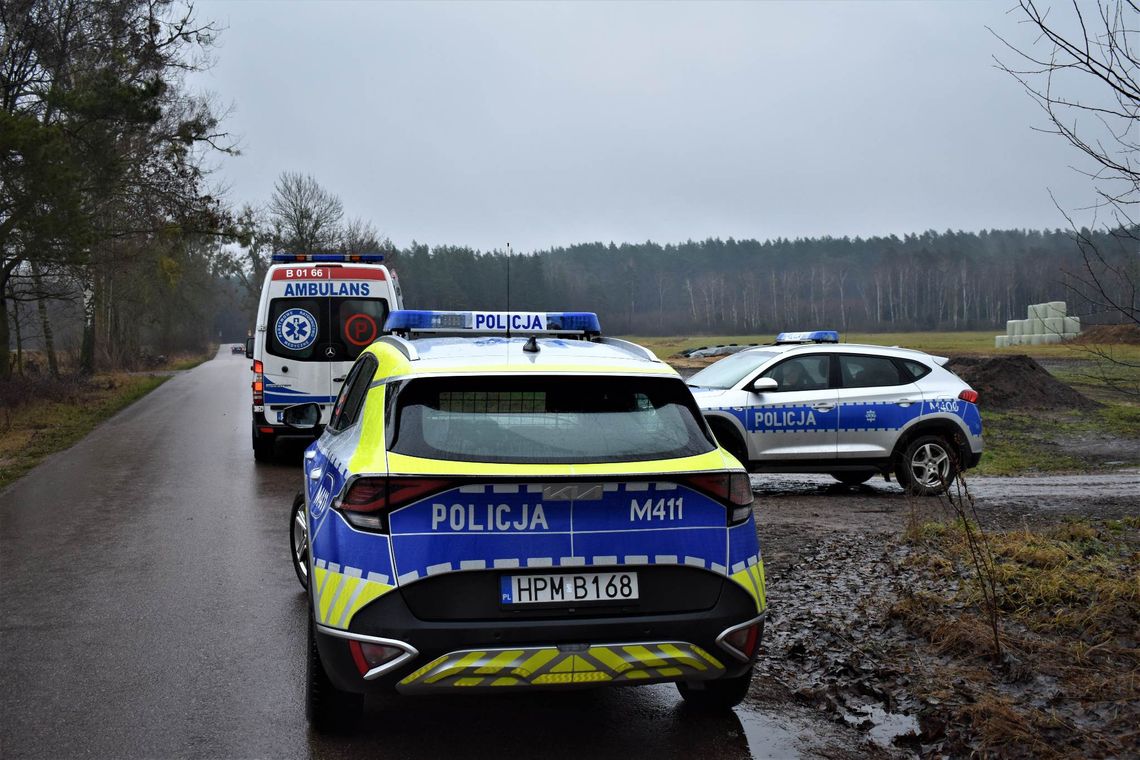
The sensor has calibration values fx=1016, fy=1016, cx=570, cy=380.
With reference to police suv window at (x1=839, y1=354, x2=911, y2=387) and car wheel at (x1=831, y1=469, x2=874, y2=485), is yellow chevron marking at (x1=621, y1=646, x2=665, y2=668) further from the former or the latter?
car wheel at (x1=831, y1=469, x2=874, y2=485)

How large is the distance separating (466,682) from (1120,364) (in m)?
4.11

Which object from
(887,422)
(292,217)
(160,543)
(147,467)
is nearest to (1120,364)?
(887,422)

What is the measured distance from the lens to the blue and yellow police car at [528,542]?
3.77 meters

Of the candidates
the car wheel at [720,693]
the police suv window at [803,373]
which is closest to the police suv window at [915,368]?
the police suv window at [803,373]

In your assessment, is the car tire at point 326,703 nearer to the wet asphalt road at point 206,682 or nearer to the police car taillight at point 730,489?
the wet asphalt road at point 206,682

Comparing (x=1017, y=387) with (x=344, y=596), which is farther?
(x=1017, y=387)

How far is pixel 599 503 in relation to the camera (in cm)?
387

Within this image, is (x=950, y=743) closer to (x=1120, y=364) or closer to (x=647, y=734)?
(x=647, y=734)

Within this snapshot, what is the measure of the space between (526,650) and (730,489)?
1.02 meters

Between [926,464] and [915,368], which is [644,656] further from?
[915,368]

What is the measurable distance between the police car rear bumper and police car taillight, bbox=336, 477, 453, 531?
30 centimetres

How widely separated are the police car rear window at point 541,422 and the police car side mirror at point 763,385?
729cm

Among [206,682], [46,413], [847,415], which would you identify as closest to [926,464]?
[847,415]

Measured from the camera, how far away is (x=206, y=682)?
5031 mm
